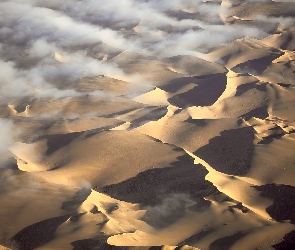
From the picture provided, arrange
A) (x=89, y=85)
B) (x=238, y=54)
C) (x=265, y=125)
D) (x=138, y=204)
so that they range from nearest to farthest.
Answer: (x=138, y=204), (x=265, y=125), (x=89, y=85), (x=238, y=54)

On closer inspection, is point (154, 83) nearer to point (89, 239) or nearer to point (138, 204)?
point (138, 204)

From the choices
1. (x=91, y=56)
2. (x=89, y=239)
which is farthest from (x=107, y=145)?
(x=91, y=56)

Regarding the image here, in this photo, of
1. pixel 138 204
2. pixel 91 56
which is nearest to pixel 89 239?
pixel 138 204

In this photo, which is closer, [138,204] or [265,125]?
[138,204]

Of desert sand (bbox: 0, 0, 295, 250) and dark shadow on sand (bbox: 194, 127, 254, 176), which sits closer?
desert sand (bbox: 0, 0, 295, 250)

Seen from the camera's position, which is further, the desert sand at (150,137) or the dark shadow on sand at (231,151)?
the dark shadow on sand at (231,151)

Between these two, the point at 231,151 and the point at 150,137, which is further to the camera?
the point at 150,137

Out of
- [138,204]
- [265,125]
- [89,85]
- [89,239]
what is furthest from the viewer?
[89,85]
